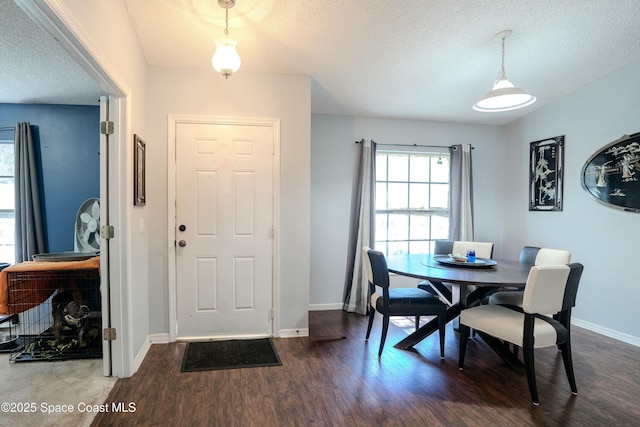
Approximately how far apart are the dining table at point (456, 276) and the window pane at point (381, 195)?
1201 millimetres

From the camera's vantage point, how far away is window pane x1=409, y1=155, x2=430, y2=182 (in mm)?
4645

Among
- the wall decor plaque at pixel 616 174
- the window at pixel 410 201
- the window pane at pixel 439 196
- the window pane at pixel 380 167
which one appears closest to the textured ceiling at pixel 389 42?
the wall decor plaque at pixel 616 174

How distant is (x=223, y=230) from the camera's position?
3.29 meters

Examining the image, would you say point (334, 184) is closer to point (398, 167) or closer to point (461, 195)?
point (398, 167)

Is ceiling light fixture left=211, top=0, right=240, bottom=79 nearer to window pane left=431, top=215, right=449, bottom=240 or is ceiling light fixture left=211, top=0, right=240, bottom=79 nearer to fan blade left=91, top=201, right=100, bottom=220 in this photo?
fan blade left=91, top=201, right=100, bottom=220

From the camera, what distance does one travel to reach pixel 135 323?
2727 mm

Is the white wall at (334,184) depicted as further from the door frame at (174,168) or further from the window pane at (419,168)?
the door frame at (174,168)

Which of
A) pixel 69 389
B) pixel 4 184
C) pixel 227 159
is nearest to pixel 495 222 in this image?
pixel 227 159

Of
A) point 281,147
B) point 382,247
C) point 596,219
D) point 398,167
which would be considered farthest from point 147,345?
point 596,219

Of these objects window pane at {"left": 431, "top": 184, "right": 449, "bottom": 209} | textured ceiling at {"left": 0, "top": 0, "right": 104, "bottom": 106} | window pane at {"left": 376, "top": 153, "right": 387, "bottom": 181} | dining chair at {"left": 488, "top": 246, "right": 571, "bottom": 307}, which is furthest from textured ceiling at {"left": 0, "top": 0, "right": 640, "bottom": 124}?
dining chair at {"left": 488, "top": 246, "right": 571, "bottom": 307}

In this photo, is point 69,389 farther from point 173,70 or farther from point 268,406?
point 173,70

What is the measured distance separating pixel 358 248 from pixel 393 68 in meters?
2.03

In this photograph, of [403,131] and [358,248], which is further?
[403,131]

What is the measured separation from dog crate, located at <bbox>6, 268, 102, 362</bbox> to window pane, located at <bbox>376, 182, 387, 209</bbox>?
3.12 meters
